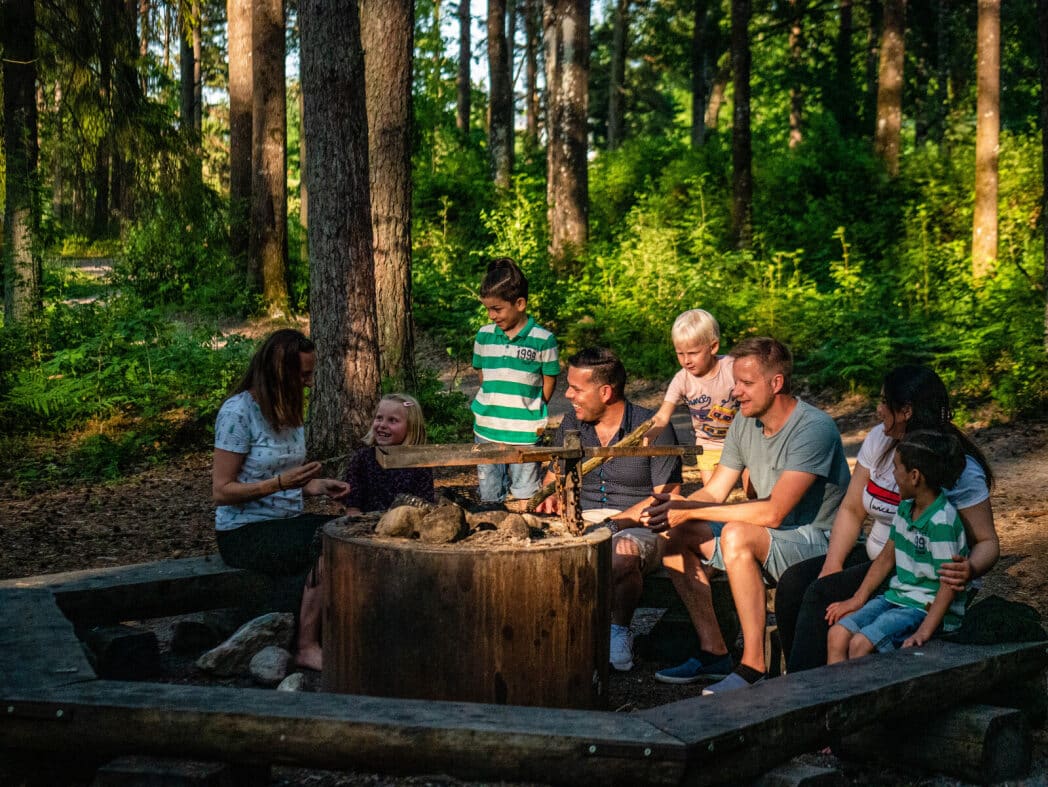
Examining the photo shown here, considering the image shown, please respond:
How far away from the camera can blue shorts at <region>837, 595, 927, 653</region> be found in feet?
13.8

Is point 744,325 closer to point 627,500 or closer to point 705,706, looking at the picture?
point 627,500

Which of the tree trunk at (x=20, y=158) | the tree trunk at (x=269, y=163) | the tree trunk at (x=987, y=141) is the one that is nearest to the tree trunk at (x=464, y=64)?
the tree trunk at (x=269, y=163)

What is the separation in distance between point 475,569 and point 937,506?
5.63 feet

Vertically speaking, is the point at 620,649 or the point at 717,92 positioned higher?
the point at 717,92

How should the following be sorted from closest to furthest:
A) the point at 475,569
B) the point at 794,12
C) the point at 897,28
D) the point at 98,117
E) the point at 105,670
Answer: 1. the point at 475,569
2. the point at 105,670
3. the point at 98,117
4. the point at 897,28
5. the point at 794,12

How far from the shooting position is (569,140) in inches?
745

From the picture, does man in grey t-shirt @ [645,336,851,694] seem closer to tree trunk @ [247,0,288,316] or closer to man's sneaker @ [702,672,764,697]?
man's sneaker @ [702,672,764,697]

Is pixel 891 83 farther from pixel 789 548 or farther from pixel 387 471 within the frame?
pixel 387 471

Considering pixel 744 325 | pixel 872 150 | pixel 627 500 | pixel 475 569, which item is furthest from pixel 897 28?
pixel 475 569

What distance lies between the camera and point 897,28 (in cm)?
1939

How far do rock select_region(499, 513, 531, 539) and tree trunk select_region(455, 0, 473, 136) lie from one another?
113 feet

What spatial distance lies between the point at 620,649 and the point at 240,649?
70.2 inches

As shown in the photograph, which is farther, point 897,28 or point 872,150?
point 872,150

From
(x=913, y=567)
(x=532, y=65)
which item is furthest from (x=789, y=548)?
(x=532, y=65)
